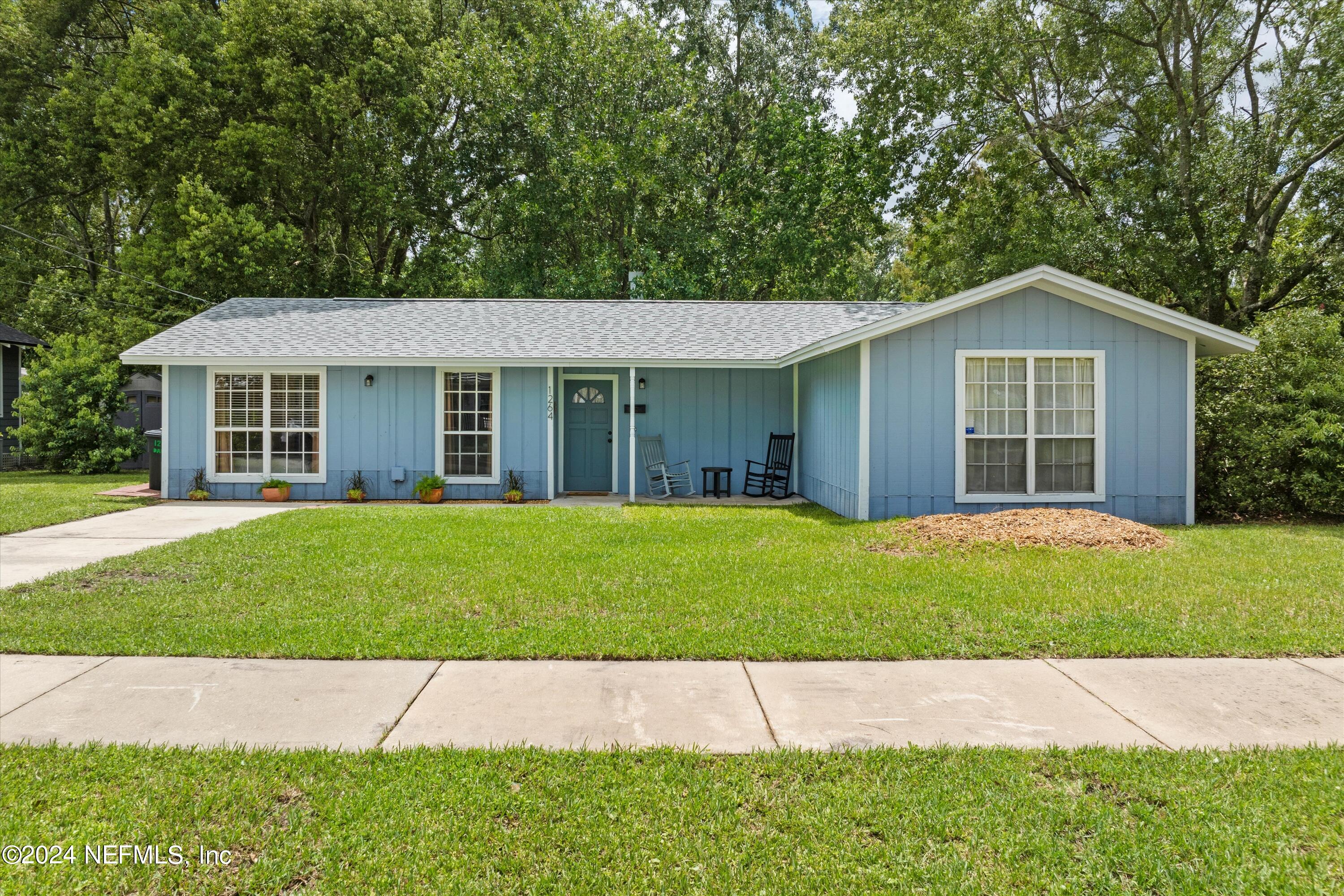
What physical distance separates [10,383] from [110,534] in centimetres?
1613

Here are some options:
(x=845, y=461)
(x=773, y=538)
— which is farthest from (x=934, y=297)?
(x=773, y=538)

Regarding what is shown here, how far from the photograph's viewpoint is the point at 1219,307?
16812mm

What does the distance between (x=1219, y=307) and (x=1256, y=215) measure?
1.90 meters

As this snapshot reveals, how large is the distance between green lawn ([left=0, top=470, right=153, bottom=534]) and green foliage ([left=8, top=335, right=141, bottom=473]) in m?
0.46

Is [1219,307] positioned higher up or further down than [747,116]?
further down

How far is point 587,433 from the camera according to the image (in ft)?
44.9

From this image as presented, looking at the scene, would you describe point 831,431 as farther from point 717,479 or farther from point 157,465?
point 157,465

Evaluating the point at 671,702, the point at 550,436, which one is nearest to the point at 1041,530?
the point at 671,702

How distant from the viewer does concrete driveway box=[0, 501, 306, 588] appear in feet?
23.1

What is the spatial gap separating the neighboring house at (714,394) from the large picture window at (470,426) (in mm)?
30

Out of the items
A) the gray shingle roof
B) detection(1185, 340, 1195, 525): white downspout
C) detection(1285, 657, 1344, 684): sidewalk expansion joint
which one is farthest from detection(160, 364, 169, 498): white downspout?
detection(1285, 657, 1344, 684): sidewalk expansion joint

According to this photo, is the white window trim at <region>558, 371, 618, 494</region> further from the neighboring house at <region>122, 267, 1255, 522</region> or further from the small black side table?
the small black side table

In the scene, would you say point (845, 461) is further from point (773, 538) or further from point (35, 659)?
point (35, 659)

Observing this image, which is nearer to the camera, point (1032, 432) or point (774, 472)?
point (1032, 432)
